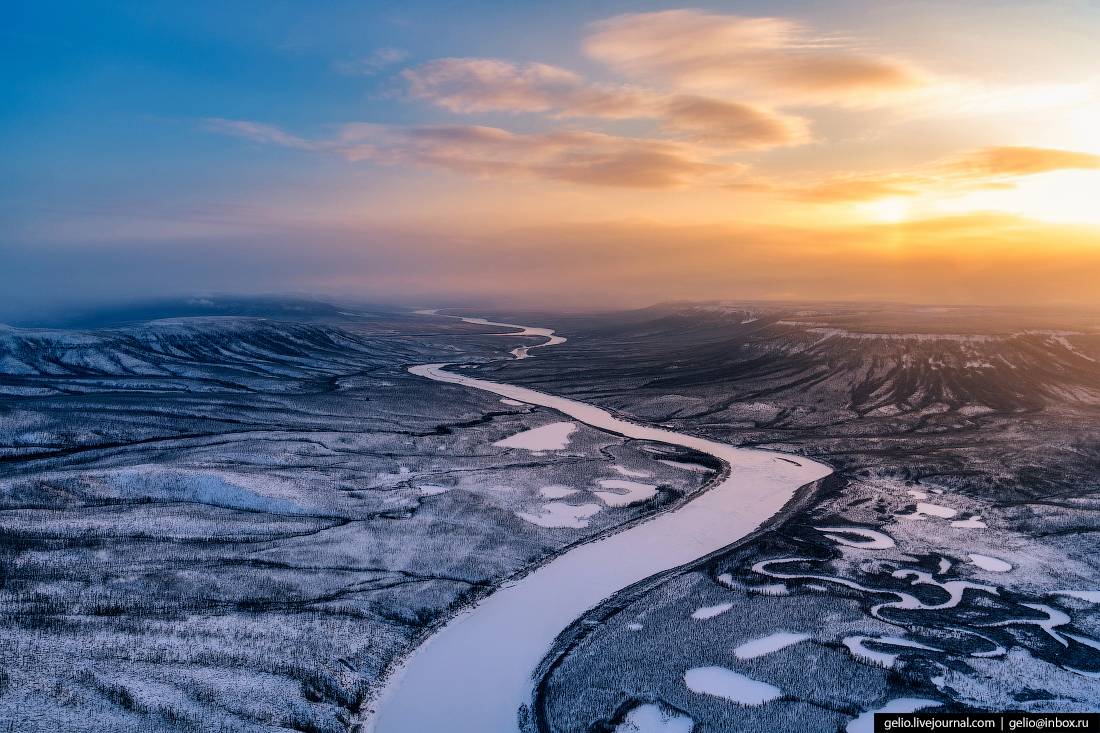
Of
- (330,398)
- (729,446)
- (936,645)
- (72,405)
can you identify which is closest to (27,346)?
(72,405)

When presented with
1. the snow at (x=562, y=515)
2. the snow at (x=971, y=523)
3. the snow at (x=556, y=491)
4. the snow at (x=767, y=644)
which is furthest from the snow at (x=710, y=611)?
the snow at (x=971, y=523)

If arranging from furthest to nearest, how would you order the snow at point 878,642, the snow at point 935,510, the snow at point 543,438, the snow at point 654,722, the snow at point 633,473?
1. the snow at point 543,438
2. the snow at point 633,473
3. the snow at point 935,510
4. the snow at point 878,642
5. the snow at point 654,722

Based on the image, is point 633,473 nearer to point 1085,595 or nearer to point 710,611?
point 710,611

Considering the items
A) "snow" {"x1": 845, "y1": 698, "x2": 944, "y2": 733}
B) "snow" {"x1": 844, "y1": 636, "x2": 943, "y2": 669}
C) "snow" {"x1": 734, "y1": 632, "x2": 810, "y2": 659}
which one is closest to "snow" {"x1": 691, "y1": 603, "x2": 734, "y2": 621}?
"snow" {"x1": 734, "y1": 632, "x2": 810, "y2": 659}

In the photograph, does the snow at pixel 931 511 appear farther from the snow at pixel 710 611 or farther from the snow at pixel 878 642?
the snow at pixel 710 611

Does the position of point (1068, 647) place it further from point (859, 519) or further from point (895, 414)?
point (895, 414)

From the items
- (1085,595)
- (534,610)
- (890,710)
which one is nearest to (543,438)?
(534,610)
